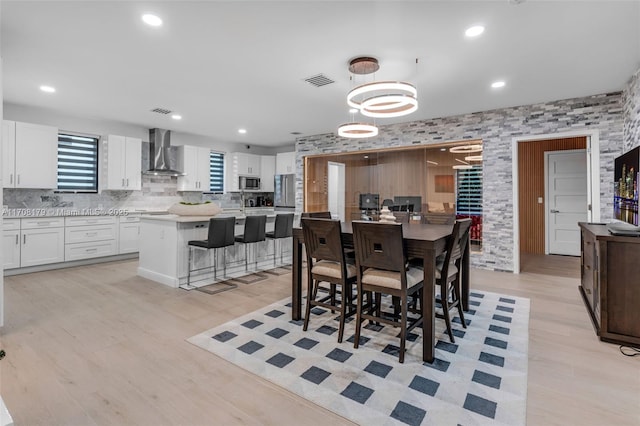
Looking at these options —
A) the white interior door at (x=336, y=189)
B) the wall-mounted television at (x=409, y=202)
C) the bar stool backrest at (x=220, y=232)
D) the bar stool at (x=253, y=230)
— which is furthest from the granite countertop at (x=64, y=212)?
the wall-mounted television at (x=409, y=202)

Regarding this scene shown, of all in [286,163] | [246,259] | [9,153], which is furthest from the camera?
[286,163]

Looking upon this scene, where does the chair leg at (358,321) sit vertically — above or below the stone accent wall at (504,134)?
below

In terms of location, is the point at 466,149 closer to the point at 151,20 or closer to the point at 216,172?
the point at 151,20

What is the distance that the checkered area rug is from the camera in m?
1.83

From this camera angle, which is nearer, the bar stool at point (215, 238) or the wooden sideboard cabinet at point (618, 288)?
the wooden sideboard cabinet at point (618, 288)

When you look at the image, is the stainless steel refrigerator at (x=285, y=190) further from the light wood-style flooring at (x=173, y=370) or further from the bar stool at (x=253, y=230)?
the light wood-style flooring at (x=173, y=370)

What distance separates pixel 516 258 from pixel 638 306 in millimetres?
2621

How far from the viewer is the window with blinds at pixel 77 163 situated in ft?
18.6

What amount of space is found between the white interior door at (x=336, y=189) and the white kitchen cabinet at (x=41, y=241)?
5042 millimetres

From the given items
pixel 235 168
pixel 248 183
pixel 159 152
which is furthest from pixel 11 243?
pixel 248 183

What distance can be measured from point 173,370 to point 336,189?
5657 millimetres

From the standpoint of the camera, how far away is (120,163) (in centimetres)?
604

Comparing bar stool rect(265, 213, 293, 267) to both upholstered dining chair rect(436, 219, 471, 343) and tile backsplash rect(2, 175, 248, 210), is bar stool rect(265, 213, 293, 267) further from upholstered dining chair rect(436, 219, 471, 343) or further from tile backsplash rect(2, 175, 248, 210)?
tile backsplash rect(2, 175, 248, 210)

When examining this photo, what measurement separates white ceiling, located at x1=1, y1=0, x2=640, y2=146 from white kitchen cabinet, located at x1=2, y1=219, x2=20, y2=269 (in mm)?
1850
